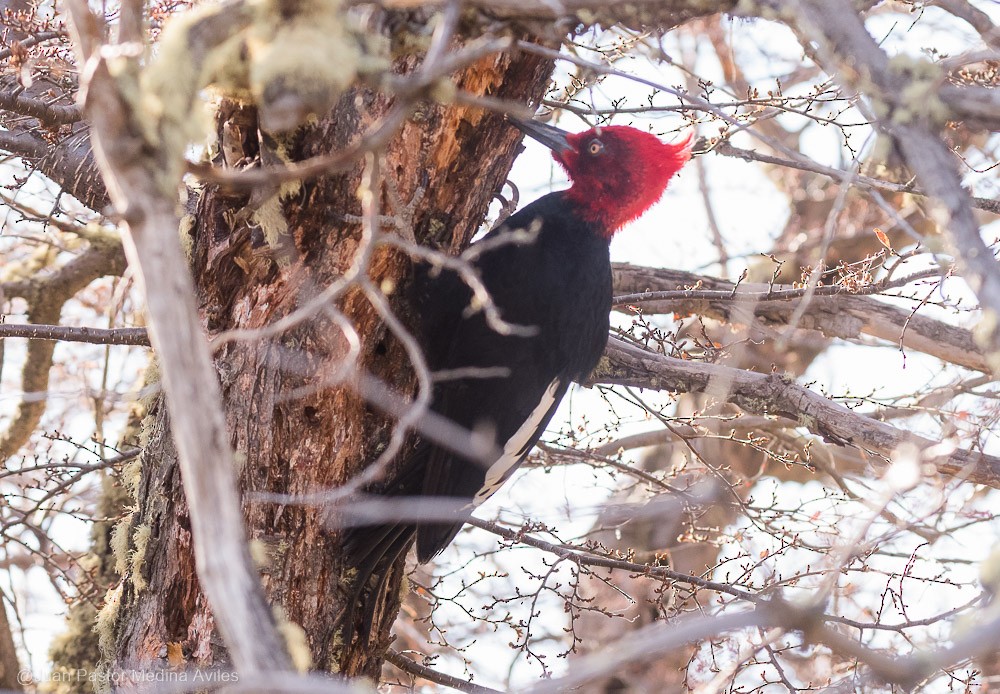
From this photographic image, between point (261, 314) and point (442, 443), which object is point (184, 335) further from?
point (442, 443)

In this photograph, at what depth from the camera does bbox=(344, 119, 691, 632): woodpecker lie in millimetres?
2781

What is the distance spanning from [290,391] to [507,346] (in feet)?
2.29

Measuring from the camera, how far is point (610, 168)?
323 centimetres

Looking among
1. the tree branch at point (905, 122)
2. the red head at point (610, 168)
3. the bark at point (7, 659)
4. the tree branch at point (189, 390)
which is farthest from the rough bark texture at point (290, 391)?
the bark at point (7, 659)

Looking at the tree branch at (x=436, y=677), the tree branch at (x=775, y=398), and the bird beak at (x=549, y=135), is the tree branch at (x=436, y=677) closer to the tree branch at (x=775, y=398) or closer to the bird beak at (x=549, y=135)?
the tree branch at (x=775, y=398)

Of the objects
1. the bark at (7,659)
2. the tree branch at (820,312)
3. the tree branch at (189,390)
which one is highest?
the tree branch at (820,312)

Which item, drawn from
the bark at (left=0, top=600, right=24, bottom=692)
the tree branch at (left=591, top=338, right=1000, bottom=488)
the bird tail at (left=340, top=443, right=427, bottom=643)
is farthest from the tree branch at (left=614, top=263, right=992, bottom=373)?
the bark at (left=0, top=600, right=24, bottom=692)

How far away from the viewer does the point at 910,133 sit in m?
1.50

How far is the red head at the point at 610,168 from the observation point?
126 inches

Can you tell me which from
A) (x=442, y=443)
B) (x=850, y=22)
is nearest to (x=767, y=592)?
(x=442, y=443)

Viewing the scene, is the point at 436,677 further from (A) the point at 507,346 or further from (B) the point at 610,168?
(B) the point at 610,168

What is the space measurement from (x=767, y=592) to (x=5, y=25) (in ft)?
9.24

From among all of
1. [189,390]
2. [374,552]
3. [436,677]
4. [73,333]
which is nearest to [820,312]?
[436,677]

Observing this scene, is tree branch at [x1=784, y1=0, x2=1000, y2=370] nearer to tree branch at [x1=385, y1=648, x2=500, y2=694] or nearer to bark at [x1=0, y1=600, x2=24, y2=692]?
tree branch at [x1=385, y1=648, x2=500, y2=694]
